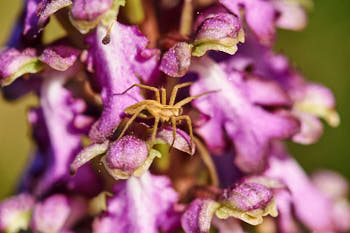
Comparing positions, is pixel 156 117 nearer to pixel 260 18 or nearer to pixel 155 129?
pixel 155 129

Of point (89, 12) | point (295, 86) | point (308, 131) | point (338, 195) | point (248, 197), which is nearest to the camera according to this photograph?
point (89, 12)

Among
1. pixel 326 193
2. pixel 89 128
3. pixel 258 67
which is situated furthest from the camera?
pixel 326 193

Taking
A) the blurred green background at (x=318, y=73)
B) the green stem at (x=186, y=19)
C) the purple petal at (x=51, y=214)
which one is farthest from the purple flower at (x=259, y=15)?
the blurred green background at (x=318, y=73)

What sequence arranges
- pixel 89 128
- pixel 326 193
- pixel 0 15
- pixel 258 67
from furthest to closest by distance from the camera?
1. pixel 0 15
2. pixel 326 193
3. pixel 258 67
4. pixel 89 128

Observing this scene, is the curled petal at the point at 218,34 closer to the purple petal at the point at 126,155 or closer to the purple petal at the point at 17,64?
the purple petal at the point at 126,155

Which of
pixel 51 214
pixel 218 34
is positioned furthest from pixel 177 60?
pixel 51 214

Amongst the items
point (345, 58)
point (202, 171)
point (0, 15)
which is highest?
point (202, 171)

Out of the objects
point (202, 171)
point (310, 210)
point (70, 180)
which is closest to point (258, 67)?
point (202, 171)

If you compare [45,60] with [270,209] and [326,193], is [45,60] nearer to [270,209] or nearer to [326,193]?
[270,209]
